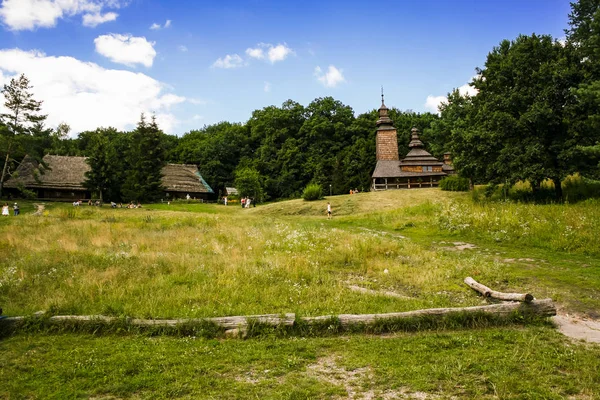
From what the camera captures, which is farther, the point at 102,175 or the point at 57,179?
the point at 57,179

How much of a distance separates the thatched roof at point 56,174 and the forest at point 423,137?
2312mm

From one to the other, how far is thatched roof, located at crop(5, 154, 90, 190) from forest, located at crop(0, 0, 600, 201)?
91.0 inches

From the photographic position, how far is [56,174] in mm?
56062

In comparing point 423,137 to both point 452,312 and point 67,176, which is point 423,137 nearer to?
point 67,176

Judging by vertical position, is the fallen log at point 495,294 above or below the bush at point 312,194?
below

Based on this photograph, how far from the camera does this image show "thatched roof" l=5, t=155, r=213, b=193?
53.7 metres

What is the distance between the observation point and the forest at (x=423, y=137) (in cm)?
2302

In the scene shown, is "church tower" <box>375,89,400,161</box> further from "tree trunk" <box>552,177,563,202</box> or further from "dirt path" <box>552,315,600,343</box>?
"dirt path" <box>552,315,600,343</box>

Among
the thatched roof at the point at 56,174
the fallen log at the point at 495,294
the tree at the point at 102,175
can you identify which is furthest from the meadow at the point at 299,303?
the thatched roof at the point at 56,174

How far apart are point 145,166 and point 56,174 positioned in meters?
14.6

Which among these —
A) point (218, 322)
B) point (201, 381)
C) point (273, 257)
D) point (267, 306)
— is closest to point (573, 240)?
point (273, 257)

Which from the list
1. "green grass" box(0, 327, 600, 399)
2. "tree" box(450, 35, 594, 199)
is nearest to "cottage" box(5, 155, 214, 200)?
"tree" box(450, 35, 594, 199)

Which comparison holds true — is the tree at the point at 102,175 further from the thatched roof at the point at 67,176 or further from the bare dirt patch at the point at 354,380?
the bare dirt patch at the point at 354,380

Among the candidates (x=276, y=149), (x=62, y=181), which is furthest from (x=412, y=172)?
(x=62, y=181)
